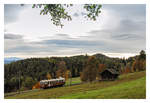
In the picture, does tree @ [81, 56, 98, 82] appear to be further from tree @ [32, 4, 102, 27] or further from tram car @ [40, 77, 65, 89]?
tree @ [32, 4, 102, 27]

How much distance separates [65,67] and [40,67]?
47cm

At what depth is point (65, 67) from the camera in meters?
3.66

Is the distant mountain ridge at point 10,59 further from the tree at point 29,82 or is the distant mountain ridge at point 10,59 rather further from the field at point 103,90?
the field at point 103,90

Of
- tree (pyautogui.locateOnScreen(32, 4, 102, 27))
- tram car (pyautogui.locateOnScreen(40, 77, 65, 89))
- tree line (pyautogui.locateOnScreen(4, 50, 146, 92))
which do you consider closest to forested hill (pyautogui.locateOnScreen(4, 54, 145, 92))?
tree line (pyautogui.locateOnScreen(4, 50, 146, 92))

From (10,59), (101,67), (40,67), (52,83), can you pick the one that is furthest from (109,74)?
(10,59)

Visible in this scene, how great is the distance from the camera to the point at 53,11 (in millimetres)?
3182

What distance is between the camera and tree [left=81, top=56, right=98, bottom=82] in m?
3.60

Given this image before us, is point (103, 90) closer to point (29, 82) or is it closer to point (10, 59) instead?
point (29, 82)

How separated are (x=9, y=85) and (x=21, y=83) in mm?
211

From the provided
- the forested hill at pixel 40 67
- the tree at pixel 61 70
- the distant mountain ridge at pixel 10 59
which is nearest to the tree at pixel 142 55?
the forested hill at pixel 40 67

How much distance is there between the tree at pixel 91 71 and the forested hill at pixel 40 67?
2.7 inches

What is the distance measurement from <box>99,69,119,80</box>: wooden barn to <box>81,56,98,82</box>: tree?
0.14 metres

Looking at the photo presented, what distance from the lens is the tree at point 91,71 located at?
360 centimetres
